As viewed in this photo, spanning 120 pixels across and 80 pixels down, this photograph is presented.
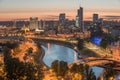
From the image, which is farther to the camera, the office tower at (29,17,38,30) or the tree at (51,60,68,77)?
the office tower at (29,17,38,30)

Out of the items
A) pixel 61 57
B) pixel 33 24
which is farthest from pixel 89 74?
pixel 33 24

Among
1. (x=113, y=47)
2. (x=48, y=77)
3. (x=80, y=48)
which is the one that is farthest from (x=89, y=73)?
(x=80, y=48)

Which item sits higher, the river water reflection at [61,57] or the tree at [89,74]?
the tree at [89,74]

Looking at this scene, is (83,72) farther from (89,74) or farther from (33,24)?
(33,24)

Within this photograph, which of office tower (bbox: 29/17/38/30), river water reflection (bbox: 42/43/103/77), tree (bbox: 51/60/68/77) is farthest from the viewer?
office tower (bbox: 29/17/38/30)

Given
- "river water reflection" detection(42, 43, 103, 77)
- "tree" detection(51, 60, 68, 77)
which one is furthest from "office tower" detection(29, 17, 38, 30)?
"tree" detection(51, 60, 68, 77)

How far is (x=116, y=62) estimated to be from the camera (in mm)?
15758

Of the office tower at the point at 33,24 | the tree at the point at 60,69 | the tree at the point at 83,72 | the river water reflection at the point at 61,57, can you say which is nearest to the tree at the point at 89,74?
the tree at the point at 83,72

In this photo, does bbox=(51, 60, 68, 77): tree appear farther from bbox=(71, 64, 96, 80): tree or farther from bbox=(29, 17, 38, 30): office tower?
bbox=(29, 17, 38, 30): office tower

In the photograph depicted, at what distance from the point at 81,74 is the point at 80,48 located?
513 inches

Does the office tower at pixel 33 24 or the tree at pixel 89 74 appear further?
the office tower at pixel 33 24

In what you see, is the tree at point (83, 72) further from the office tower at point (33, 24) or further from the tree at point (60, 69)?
the office tower at point (33, 24)

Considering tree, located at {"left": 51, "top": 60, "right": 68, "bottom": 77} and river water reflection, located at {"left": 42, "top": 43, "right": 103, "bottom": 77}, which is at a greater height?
tree, located at {"left": 51, "top": 60, "right": 68, "bottom": 77}

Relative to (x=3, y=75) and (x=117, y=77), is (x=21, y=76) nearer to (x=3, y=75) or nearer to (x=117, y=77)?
(x=3, y=75)
